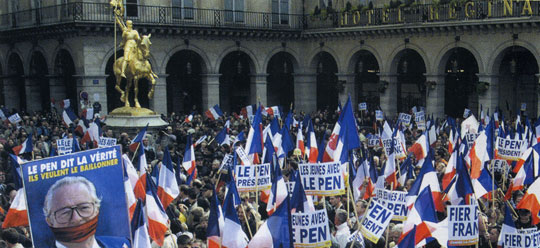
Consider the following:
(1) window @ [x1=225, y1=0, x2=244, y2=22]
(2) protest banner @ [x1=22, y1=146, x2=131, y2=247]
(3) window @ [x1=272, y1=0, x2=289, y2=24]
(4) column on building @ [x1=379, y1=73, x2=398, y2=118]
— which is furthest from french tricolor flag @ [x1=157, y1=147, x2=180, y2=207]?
(3) window @ [x1=272, y1=0, x2=289, y2=24]

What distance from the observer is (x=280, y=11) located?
3694cm

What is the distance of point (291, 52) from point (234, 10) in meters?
4.34

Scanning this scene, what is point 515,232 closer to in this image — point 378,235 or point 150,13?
point 378,235

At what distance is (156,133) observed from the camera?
23.4 meters

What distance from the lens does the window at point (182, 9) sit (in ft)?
108

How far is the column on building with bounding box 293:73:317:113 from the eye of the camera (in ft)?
124

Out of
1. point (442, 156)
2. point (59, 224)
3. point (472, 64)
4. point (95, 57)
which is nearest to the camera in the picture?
point (59, 224)

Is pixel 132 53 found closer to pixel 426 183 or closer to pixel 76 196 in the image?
pixel 426 183

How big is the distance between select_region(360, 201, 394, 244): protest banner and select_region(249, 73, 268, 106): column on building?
26845mm

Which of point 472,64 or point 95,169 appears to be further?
point 472,64

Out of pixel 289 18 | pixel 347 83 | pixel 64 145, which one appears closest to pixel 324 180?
pixel 64 145

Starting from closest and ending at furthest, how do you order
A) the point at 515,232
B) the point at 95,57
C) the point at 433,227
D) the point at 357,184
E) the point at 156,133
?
the point at 515,232 < the point at 433,227 < the point at 357,184 < the point at 156,133 < the point at 95,57

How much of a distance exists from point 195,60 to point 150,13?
5605mm

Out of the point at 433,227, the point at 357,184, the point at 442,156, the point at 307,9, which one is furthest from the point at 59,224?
the point at 307,9
